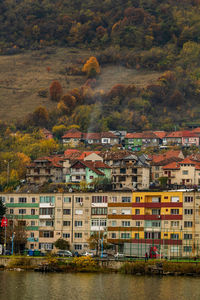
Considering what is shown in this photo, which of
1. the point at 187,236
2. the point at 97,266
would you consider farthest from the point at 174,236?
Answer: the point at 97,266

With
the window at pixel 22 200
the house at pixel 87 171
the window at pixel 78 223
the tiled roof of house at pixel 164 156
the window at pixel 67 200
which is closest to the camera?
the window at pixel 78 223

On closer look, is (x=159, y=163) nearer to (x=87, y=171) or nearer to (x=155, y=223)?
(x=87, y=171)

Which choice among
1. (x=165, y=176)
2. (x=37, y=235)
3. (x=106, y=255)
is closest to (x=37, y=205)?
(x=37, y=235)

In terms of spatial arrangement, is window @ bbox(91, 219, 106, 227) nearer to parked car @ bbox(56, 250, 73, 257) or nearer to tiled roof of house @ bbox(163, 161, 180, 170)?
parked car @ bbox(56, 250, 73, 257)

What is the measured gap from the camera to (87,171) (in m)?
156

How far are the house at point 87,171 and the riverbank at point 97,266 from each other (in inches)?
1824

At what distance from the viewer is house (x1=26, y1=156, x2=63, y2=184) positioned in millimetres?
167375

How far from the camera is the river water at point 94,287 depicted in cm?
8656

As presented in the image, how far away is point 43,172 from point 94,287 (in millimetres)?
77778

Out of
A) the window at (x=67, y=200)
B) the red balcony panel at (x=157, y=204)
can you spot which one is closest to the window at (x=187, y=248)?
the red balcony panel at (x=157, y=204)

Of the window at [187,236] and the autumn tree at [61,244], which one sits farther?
the autumn tree at [61,244]

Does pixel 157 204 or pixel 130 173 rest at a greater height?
pixel 130 173

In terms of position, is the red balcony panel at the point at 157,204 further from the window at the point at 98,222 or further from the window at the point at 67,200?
the window at the point at 67,200

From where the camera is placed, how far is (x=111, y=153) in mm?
176375
